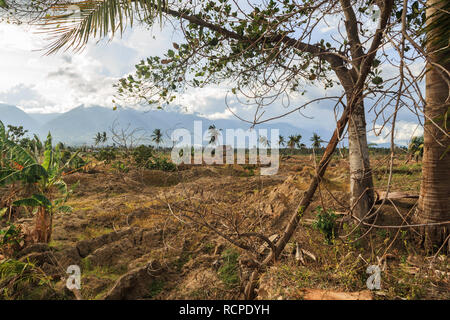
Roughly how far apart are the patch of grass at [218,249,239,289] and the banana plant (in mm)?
2928

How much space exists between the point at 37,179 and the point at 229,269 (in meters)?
3.63

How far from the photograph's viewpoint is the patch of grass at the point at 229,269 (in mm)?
4021

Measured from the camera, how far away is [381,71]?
184 inches

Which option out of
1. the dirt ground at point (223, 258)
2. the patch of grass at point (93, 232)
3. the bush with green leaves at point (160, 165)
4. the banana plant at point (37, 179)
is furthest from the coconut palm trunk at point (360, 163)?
the bush with green leaves at point (160, 165)

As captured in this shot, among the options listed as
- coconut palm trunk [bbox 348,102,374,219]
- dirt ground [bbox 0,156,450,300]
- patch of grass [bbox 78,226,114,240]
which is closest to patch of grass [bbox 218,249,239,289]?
dirt ground [bbox 0,156,450,300]

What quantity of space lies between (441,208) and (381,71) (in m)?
2.49

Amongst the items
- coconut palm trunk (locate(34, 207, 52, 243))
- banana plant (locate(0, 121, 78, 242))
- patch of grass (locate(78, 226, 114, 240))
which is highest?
banana plant (locate(0, 121, 78, 242))

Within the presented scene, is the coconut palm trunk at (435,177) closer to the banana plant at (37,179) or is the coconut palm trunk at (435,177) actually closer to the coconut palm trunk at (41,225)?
the banana plant at (37,179)

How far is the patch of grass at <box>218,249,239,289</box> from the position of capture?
4.02m

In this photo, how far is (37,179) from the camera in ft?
15.3

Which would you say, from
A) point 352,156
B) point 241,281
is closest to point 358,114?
point 352,156

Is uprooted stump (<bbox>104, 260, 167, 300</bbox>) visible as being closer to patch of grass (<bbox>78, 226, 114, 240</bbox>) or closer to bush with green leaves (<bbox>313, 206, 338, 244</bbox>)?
patch of grass (<bbox>78, 226, 114, 240</bbox>)

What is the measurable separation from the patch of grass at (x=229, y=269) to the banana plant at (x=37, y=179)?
293 cm
